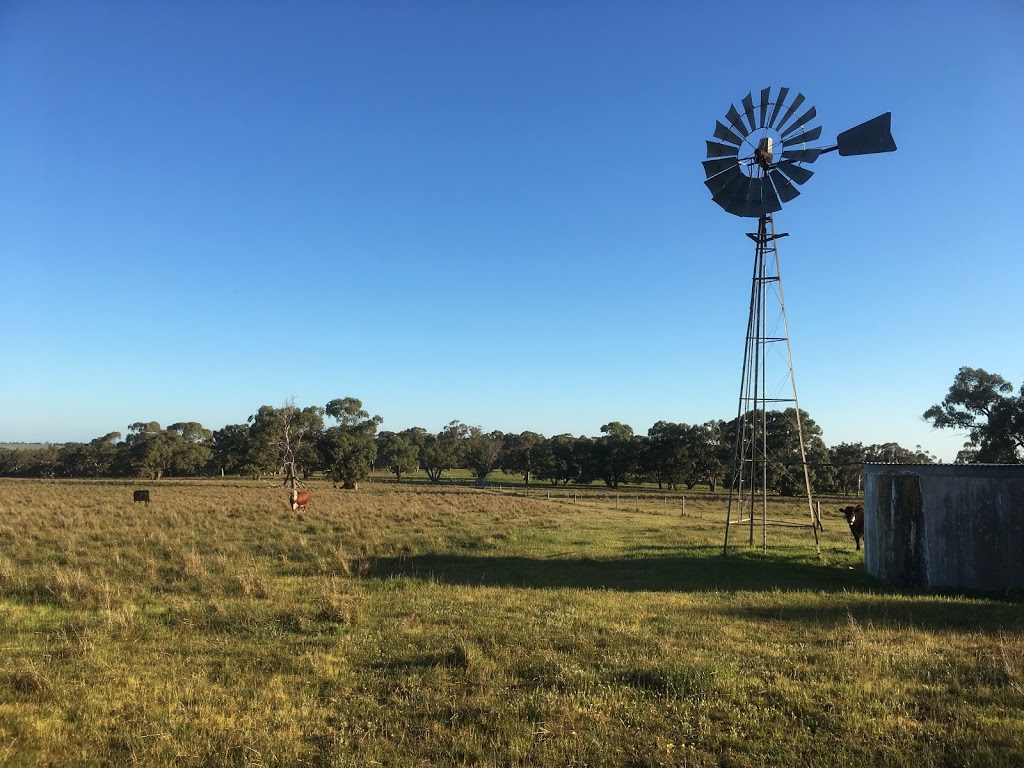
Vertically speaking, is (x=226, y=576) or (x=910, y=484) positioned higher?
(x=910, y=484)

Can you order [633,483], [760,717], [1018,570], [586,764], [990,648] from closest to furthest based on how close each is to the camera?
1. [586,764]
2. [760,717]
3. [990,648]
4. [1018,570]
5. [633,483]

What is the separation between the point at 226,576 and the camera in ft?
44.4

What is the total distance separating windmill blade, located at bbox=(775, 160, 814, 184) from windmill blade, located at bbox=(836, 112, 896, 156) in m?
1.08

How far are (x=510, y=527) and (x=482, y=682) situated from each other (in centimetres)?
1807

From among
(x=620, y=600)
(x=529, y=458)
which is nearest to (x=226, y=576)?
(x=620, y=600)

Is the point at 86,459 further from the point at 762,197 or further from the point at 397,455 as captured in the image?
the point at 762,197

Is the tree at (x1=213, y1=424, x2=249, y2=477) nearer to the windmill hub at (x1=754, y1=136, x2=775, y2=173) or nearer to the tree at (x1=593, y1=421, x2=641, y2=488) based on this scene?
the tree at (x1=593, y1=421, x2=641, y2=488)

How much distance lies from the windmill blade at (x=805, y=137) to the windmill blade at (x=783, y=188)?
102cm

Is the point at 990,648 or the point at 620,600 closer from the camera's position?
the point at 990,648

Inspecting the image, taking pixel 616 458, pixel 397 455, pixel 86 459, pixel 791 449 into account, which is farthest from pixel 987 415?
pixel 86 459

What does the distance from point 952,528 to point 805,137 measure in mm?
12409

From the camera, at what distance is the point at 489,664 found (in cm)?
758

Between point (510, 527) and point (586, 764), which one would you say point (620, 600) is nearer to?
point (586, 764)

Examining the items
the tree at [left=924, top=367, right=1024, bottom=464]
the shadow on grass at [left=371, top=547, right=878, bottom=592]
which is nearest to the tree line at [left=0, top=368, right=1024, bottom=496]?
the tree at [left=924, top=367, right=1024, bottom=464]
